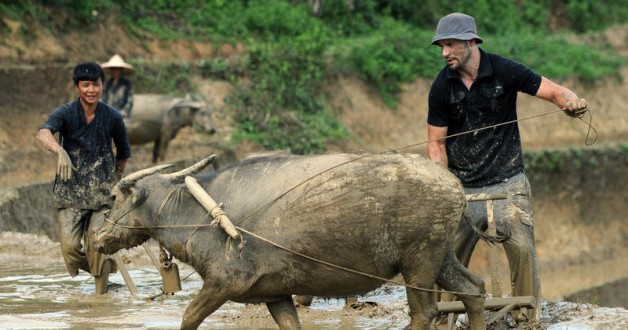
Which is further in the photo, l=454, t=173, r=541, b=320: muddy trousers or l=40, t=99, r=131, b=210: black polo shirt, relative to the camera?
l=40, t=99, r=131, b=210: black polo shirt

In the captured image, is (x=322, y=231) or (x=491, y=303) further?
(x=491, y=303)

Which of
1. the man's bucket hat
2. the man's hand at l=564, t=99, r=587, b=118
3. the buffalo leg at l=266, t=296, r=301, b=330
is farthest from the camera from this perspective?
the man's bucket hat

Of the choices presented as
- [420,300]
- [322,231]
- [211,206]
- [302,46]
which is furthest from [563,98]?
[302,46]

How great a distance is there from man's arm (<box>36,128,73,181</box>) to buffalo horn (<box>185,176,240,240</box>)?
2054mm

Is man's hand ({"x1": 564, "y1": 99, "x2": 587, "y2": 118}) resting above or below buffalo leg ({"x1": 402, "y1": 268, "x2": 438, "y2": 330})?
above

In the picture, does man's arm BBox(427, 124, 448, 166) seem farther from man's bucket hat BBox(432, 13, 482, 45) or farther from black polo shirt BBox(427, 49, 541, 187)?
man's bucket hat BBox(432, 13, 482, 45)

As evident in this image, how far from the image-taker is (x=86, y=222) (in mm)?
10195

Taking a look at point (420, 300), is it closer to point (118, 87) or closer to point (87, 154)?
A: point (87, 154)

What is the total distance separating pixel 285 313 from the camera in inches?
293

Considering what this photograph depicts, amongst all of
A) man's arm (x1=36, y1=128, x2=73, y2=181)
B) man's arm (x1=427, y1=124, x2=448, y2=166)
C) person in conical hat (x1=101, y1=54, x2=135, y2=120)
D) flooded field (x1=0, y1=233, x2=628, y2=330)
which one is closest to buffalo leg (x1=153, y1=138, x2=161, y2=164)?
person in conical hat (x1=101, y1=54, x2=135, y2=120)

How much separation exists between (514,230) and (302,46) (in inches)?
785

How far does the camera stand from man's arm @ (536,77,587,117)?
777cm

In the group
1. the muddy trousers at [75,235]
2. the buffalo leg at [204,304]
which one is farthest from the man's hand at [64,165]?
the buffalo leg at [204,304]

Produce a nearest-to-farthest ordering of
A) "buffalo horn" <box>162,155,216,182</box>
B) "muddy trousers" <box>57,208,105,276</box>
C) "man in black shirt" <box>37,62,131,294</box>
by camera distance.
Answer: "buffalo horn" <box>162,155,216,182</box>
"man in black shirt" <box>37,62,131,294</box>
"muddy trousers" <box>57,208,105,276</box>
